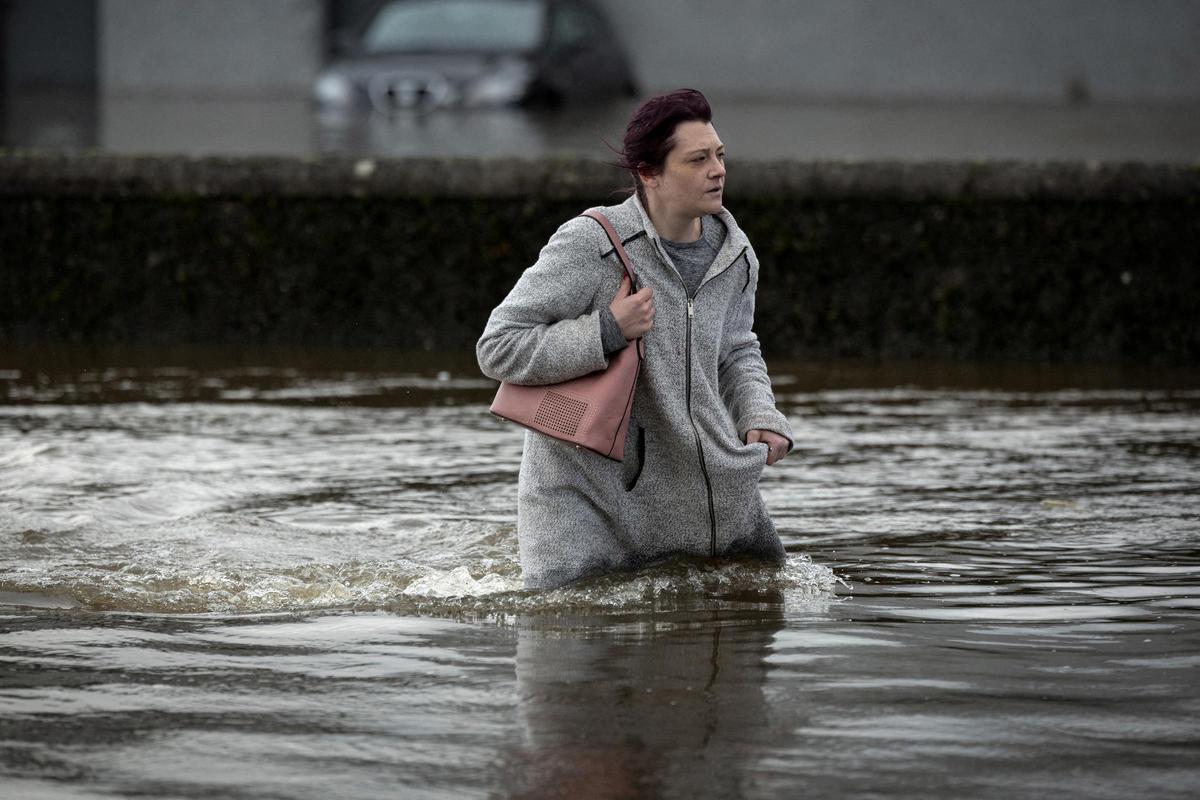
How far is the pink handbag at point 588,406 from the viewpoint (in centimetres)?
454

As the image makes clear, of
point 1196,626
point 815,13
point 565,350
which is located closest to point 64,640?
point 565,350

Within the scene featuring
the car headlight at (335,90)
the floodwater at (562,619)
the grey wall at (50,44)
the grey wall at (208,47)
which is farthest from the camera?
the grey wall at (50,44)

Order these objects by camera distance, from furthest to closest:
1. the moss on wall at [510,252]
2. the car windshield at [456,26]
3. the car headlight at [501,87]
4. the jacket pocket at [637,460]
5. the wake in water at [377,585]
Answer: the car windshield at [456,26] → the car headlight at [501,87] → the moss on wall at [510,252] → the wake in water at [377,585] → the jacket pocket at [637,460]

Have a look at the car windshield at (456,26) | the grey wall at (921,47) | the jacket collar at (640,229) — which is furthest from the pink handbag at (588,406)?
the grey wall at (921,47)

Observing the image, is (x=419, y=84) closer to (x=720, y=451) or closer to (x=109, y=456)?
(x=109, y=456)

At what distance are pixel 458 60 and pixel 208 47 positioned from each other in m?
8.89

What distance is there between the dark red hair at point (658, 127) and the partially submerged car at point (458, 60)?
46.9ft

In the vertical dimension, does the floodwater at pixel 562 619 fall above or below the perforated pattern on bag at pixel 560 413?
below

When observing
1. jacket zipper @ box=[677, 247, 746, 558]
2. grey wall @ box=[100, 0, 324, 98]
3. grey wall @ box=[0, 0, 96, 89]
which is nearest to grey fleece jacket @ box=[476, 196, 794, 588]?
jacket zipper @ box=[677, 247, 746, 558]

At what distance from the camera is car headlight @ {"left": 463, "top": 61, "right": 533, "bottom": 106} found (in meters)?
19.1

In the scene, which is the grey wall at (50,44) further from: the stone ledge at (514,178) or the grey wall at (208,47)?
the stone ledge at (514,178)

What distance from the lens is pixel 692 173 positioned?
15.2 ft

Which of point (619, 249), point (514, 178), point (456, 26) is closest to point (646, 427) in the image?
point (619, 249)

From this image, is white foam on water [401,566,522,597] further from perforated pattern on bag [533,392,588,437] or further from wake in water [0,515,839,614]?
perforated pattern on bag [533,392,588,437]
